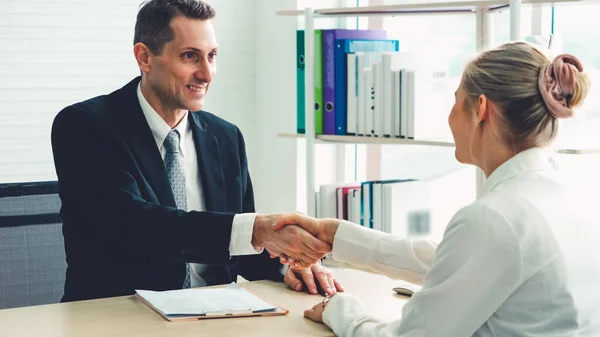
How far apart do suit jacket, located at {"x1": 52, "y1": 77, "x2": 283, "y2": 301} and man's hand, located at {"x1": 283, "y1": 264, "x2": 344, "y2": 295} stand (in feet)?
0.29

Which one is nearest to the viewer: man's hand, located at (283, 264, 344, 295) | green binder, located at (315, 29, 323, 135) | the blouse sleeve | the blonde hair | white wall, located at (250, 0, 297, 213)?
the blouse sleeve

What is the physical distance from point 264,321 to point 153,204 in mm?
466

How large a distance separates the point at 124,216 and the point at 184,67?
1.86ft

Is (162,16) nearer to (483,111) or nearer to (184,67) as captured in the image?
(184,67)

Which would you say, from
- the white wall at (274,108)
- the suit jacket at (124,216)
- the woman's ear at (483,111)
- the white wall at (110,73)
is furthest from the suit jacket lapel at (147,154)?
the white wall at (274,108)

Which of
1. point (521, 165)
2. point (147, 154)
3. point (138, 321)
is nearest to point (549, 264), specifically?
point (521, 165)

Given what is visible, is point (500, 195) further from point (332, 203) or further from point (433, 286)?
point (332, 203)

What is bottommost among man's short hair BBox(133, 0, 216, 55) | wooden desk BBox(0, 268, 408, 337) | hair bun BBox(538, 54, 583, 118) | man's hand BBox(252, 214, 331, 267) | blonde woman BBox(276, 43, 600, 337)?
wooden desk BBox(0, 268, 408, 337)

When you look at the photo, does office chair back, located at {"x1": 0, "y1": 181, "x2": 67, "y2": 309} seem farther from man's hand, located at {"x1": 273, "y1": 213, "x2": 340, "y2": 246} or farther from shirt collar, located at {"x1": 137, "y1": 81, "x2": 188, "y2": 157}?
man's hand, located at {"x1": 273, "y1": 213, "x2": 340, "y2": 246}

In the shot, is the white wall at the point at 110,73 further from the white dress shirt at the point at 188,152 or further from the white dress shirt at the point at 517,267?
the white dress shirt at the point at 517,267

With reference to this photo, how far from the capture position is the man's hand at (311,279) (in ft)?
7.17

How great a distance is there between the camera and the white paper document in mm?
1934

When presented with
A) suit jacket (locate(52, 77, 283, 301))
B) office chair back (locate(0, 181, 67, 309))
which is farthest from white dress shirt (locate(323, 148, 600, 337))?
office chair back (locate(0, 181, 67, 309))

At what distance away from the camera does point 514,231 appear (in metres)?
1.45
